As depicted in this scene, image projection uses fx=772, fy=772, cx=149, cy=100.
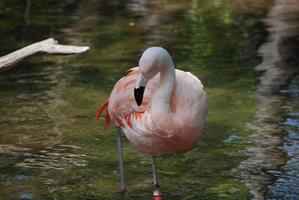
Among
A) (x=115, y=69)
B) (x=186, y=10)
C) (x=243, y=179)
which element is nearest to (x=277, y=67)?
(x=115, y=69)

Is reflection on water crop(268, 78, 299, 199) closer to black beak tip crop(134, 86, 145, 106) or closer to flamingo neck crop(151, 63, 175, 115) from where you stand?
flamingo neck crop(151, 63, 175, 115)

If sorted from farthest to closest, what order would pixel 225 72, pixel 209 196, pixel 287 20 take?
1. pixel 287 20
2. pixel 225 72
3. pixel 209 196

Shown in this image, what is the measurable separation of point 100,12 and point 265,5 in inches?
114

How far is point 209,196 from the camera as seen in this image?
5.24 meters

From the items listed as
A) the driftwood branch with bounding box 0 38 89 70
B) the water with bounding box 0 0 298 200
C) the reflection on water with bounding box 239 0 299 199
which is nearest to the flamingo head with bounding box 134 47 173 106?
the water with bounding box 0 0 298 200

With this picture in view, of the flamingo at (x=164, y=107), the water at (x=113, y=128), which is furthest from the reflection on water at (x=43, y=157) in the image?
the flamingo at (x=164, y=107)

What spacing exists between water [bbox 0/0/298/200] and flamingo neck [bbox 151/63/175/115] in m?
0.91

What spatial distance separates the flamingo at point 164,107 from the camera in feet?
15.0

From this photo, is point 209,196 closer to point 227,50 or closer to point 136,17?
point 227,50

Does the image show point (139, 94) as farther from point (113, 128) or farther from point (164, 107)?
point (113, 128)

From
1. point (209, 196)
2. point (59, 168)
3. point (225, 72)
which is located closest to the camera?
point (209, 196)

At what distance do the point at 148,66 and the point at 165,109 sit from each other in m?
0.28

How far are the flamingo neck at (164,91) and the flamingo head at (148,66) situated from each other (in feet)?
0.24

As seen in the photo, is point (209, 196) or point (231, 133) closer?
point (209, 196)
